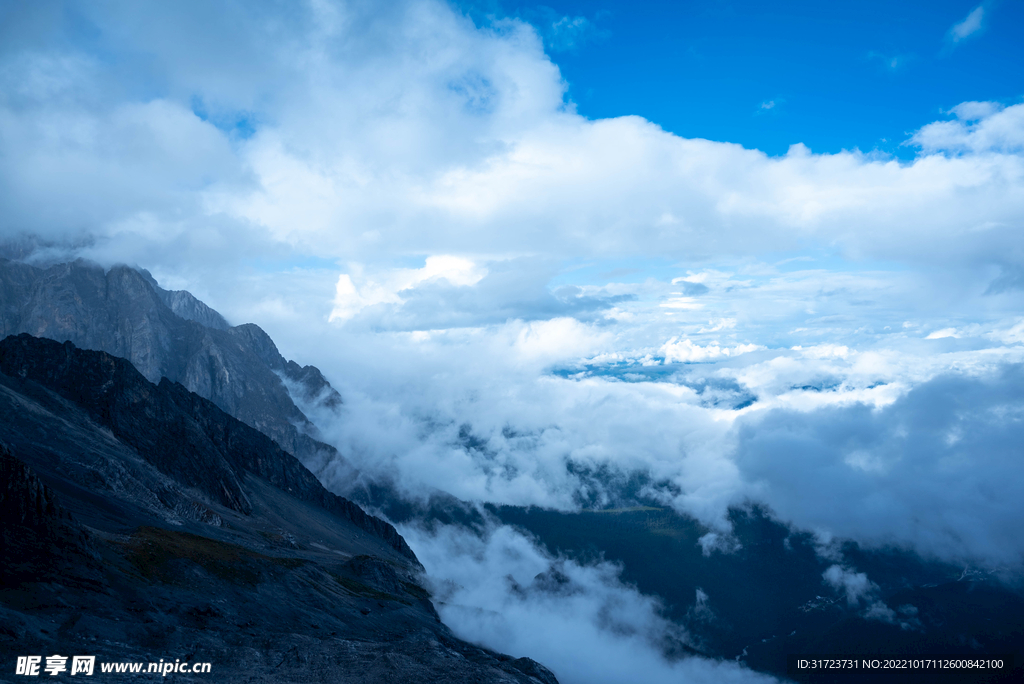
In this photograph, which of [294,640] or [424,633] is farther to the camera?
[424,633]

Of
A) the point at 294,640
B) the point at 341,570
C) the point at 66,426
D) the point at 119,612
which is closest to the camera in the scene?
the point at 119,612

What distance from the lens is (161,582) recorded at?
85375 millimetres

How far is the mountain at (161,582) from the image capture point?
2502 inches

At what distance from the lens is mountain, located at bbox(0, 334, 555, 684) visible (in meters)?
63.6

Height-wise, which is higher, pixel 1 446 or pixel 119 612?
pixel 1 446

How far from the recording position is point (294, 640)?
267 feet

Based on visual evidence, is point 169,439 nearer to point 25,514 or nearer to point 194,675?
point 25,514

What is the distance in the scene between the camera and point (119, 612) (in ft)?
225

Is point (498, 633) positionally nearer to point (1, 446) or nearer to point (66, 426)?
point (66, 426)

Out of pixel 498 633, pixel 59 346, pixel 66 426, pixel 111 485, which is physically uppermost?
pixel 59 346

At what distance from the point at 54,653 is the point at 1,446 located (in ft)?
120

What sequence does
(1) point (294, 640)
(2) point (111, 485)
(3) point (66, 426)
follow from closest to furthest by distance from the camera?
1. (1) point (294, 640)
2. (2) point (111, 485)
3. (3) point (66, 426)

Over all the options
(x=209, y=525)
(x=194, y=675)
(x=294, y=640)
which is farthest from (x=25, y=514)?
(x=209, y=525)

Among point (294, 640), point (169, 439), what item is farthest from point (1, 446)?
point (169, 439)
